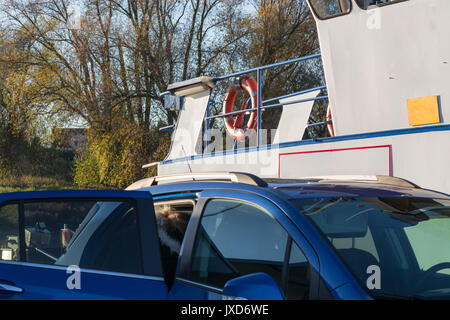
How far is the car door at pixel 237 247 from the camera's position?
233cm

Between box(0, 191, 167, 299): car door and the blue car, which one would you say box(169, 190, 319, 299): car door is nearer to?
the blue car

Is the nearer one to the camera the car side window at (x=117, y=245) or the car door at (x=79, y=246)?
the car door at (x=79, y=246)

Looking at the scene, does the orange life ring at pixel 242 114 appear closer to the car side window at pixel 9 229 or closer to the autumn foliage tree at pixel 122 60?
the car side window at pixel 9 229

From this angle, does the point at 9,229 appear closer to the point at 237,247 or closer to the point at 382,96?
the point at 237,247

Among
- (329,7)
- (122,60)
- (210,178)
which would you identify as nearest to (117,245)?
(210,178)

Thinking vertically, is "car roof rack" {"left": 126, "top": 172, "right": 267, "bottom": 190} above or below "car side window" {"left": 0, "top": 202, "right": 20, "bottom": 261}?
above

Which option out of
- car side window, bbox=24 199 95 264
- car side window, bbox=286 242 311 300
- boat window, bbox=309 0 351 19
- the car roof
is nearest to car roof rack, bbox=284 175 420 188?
the car roof

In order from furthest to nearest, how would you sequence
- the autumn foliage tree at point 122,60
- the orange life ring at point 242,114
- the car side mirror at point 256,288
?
the autumn foliage tree at point 122,60, the orange life ring at point 242,114, the car side mirror at point 256,288

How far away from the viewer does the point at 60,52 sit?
25.4 meters

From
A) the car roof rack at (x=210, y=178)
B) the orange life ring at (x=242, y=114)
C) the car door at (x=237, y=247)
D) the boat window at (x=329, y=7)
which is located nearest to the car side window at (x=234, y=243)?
the car door at (x=237, y=247)

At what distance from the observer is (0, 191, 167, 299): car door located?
260 centimetres

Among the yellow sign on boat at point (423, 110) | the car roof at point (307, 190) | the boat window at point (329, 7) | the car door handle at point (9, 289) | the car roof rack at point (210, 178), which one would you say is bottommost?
the car door handle at point (9, 289)

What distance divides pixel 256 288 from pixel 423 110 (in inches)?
179

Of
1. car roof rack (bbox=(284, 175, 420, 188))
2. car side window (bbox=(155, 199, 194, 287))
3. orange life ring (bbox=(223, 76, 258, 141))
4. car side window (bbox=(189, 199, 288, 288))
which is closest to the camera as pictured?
car side window (bbox=(189, 199, 288, 288))
